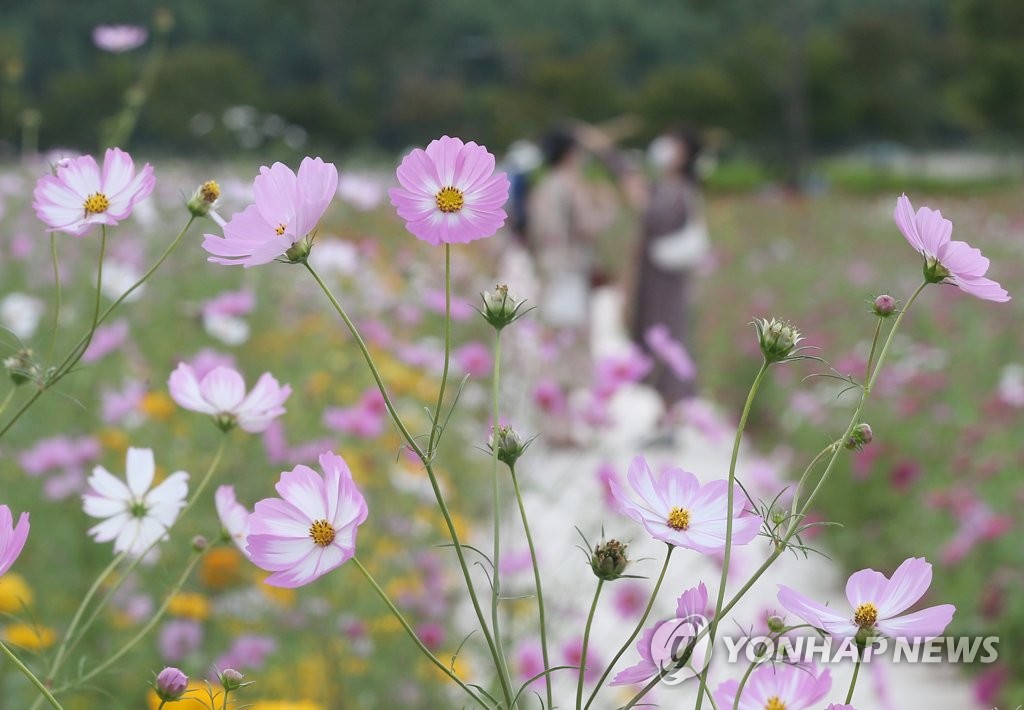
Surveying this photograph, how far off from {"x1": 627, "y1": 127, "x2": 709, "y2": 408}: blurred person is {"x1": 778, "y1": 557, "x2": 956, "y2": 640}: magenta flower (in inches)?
193

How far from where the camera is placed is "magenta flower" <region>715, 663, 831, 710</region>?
0.52 metres

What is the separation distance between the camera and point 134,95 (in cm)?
185

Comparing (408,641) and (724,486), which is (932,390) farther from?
(724,486)

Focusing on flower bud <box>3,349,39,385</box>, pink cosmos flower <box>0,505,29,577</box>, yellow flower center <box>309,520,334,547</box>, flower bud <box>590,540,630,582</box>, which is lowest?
pink cosmos flower <box>0,505,29,577</box>

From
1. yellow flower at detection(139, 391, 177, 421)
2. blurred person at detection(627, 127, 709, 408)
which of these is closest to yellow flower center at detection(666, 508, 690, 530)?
yellow flower at detection(139, 391, 177, 421)

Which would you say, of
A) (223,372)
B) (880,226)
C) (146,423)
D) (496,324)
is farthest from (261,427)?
(880,226)

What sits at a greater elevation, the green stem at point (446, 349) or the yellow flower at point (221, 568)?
the yellow flower at point (221, 568)

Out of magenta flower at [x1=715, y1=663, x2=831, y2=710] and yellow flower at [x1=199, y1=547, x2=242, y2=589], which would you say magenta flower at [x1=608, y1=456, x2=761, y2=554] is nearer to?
magenta flower at [x1=715, y1=663, x2=831, y2=710]

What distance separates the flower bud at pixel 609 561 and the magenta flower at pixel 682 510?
16 millimetres

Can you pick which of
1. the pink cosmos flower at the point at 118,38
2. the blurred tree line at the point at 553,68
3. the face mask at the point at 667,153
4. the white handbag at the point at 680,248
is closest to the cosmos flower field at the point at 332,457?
the pink cosmos flower at the point at 118,38

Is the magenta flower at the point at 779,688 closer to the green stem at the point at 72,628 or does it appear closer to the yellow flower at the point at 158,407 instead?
the green stem at the point at 72,628

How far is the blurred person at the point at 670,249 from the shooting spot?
5.55 meters

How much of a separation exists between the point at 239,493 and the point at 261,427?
4.70 feet

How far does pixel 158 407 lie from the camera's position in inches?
93.7
